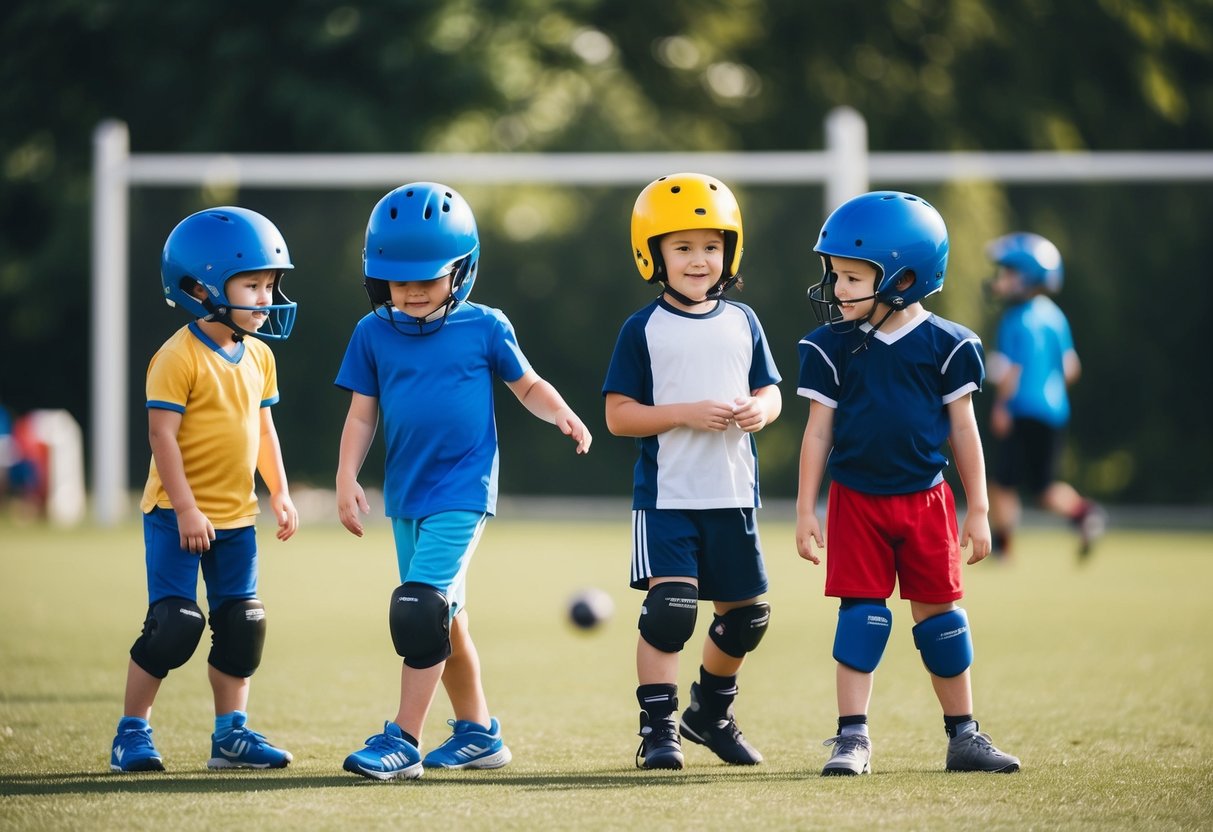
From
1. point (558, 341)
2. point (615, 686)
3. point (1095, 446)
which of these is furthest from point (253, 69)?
point (615, 686)

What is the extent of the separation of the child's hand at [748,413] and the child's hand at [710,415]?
3 centimetres

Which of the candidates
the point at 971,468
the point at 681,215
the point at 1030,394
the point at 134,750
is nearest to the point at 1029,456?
the point at 1030,394

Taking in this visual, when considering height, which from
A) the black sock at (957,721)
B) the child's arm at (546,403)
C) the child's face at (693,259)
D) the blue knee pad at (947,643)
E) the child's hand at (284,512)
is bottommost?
the black sock at (957,721)

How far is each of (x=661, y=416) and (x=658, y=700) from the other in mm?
898

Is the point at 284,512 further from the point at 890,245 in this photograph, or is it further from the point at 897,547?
the point at 890,245

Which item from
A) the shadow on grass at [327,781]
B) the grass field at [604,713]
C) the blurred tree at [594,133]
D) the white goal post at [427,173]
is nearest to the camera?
the grass field at [604,713]

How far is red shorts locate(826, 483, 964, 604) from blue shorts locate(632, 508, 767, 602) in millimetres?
288

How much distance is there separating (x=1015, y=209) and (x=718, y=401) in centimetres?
1178

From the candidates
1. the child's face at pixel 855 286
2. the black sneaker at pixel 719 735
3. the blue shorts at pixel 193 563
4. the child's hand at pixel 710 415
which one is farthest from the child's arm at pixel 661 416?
the blue shorts at pixel 193 563

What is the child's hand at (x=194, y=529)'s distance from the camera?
16.7 feet

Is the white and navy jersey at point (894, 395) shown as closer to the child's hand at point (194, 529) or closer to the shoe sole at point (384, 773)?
the shoe sole at point (384, 773)

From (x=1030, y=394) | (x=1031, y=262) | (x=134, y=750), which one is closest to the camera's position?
(x=134, y=750)

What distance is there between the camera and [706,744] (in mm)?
5355

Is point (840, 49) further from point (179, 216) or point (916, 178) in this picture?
point (179, 216)
